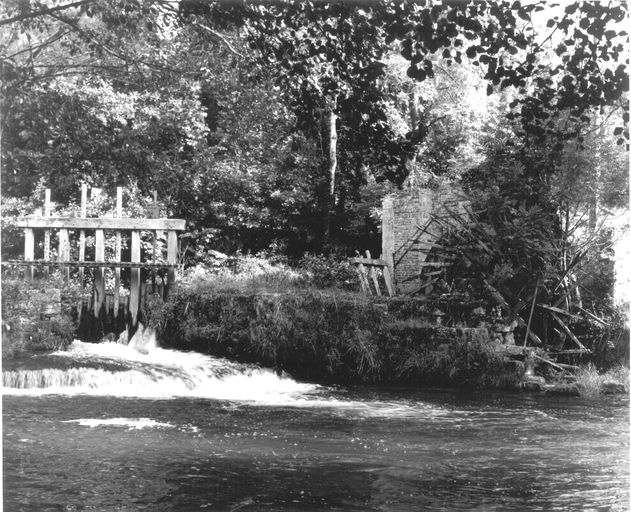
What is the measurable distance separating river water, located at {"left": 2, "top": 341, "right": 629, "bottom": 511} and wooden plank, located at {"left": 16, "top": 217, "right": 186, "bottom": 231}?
168 inches

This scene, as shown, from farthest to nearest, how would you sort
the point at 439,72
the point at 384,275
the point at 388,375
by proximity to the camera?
the point at 439,72, the point at 384,275, the point at 388,375

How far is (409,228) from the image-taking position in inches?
628

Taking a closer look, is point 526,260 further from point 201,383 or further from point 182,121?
point 182,121

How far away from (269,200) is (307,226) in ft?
4.03

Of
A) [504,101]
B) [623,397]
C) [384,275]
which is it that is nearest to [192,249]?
[384,275]

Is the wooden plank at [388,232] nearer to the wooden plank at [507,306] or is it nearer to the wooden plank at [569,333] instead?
the wooden plank at [507,306]

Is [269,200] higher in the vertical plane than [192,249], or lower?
higher

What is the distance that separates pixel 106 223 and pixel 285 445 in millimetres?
9373

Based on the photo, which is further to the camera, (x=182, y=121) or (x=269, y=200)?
(x=269, y=200)

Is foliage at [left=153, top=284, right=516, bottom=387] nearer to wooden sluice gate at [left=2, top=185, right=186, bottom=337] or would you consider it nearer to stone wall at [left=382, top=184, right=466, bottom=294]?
wooden sluice gate at [left=2, top=185, right=186, bottom=337]

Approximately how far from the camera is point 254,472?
5527 millimetres

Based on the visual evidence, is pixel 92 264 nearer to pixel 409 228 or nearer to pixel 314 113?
pixel 409 228

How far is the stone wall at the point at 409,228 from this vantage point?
602 inches

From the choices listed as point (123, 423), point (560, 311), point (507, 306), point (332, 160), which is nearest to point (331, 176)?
point (332, 160)
